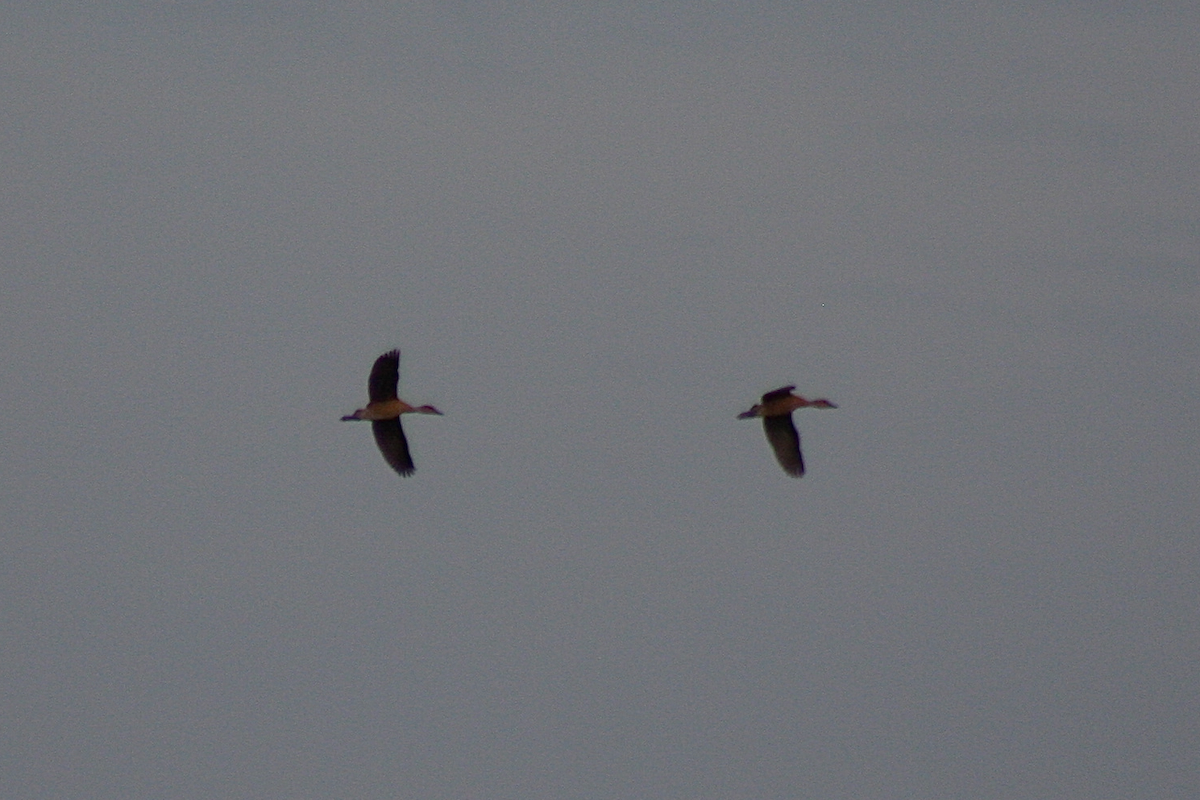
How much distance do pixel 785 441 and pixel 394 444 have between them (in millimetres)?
6112

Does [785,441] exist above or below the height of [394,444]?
below

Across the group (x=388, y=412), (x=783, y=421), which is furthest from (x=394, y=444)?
(x=783, y=421)

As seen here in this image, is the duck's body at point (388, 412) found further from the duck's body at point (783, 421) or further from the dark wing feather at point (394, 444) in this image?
the duck's body at point (783, 421)

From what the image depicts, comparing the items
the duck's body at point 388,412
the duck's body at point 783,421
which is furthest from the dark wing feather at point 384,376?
the duck's body at point 783,421

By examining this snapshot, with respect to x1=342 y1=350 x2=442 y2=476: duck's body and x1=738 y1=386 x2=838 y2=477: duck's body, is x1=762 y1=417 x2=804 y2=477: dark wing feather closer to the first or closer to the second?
x1=738 y1=386 x2=838 y2=477: duck's body

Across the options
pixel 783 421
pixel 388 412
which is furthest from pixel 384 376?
pixel 783 421

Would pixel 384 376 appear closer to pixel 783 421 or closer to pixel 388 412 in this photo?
pixel 388 412

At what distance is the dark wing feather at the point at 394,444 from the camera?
51125 millimetres

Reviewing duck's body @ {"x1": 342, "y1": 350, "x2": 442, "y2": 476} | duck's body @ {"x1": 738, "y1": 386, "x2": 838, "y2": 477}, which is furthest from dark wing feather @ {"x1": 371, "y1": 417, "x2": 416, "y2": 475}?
duck's body @ {"x1": 738, "y1": 386, "x2": 838, "y2": 477}

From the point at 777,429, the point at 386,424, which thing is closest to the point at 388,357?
the point at 386,424

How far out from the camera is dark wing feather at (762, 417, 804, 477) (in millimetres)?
50688

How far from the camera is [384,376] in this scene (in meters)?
50.4

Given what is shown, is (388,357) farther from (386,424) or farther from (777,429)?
(777,429)

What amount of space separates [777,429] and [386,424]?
6.09 metres
